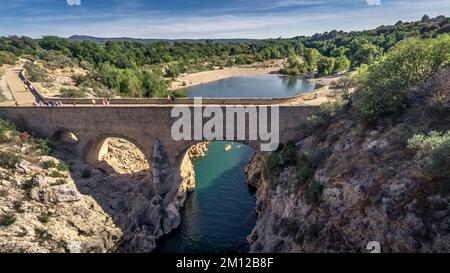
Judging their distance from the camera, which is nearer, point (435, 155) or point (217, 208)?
point (435, 155)

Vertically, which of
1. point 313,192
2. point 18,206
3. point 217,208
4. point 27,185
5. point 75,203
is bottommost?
point 217,208

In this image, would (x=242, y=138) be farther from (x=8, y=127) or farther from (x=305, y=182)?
(x=8, y=127)

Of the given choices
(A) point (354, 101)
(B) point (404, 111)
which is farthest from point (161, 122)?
(B) point (404, 111)

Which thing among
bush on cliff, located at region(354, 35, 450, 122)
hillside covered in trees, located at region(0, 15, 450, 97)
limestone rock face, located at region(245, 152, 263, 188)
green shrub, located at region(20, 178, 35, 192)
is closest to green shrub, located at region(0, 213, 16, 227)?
green shrub, located at region(20, 178, 35, 192)

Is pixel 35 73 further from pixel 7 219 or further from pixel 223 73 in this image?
pixel 223 73

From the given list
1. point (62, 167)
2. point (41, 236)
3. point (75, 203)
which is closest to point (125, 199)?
point (75, 203)

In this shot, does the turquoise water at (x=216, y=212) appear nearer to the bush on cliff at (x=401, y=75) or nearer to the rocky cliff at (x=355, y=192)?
the rocky cliff at (x=355, y=192)
